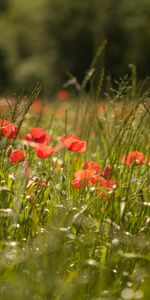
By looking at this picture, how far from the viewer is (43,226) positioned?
257cm

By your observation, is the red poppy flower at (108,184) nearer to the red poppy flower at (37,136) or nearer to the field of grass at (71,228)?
the field of grass at (71,228)

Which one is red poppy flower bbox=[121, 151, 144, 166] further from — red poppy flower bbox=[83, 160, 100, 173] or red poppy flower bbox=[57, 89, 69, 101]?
red poppy flower bbox=[57, 89, 69, 101]

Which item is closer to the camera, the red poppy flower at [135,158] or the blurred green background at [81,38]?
the red poppy flower at [135,158]

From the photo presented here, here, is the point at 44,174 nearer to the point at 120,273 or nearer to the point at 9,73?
the point at 120,273

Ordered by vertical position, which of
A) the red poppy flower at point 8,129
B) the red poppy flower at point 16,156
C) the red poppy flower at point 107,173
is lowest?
the red poppy flower at point 107,173

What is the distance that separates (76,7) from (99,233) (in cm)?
1738

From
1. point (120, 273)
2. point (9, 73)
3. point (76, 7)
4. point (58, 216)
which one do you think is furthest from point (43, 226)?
point (76, 7)

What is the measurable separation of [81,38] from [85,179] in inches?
692

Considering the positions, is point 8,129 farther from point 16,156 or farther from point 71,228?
point 71,228

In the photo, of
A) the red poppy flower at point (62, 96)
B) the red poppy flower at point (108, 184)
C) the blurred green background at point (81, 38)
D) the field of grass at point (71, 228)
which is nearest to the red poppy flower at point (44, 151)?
the field of grass at point (71, 228)

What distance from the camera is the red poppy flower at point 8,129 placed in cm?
266

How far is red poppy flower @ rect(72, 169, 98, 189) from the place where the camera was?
257cm

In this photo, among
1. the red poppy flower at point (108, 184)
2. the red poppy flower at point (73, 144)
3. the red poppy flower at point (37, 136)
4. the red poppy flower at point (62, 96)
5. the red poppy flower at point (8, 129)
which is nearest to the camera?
the red poppy flower at point (108, 184)

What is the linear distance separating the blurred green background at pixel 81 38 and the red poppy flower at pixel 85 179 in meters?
16.0
